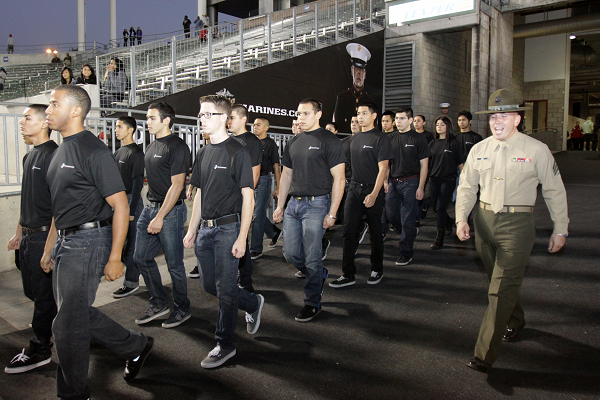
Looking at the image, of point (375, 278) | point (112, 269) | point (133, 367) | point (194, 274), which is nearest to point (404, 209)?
point (375, 278)

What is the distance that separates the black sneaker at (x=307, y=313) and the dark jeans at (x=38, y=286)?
1.99 m

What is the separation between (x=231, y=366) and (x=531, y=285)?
3462 millimetres

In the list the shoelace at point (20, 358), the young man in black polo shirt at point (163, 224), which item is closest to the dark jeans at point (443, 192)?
the young man in black polo shirt at point (163, 224)

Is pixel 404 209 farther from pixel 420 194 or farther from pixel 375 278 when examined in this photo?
pixel 375 278

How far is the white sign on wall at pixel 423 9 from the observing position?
14.6 metres

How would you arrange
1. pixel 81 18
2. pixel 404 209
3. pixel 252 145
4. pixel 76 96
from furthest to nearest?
1. pixel 81 18
2. pixel 404 209
3. pixel 252 145
4. pixel 76 96

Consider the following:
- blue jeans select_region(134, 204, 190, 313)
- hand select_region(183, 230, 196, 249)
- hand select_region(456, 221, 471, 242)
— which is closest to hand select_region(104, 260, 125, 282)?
hand select_region(183, 230, 196, 249)

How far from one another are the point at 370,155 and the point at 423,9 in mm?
12888

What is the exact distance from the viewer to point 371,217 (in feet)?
15.9

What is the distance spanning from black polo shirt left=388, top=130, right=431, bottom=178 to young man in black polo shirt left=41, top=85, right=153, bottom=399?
165 inches

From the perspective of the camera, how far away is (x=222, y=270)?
10.2ft

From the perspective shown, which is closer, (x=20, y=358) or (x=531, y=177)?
(x=531, y=177)

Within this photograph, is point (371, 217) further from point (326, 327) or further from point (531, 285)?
point (531, 285)

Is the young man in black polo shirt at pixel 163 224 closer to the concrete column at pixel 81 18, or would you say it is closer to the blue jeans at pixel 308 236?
the blue jeans at pixel 308 236
